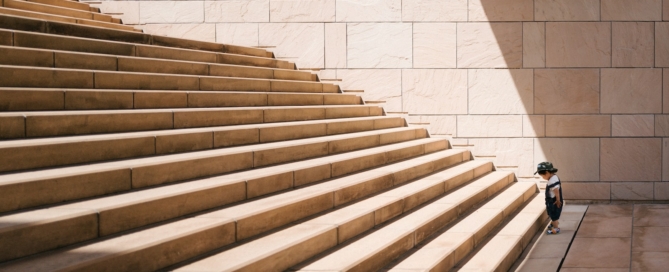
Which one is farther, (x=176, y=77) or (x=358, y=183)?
(x=176, y=77)

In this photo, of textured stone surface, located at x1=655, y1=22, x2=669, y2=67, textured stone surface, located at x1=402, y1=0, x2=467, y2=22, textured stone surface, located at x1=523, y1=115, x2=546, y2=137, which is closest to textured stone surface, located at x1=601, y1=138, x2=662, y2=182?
textured stone surface, located at x1=523, y1=115, x2=546, y2=137

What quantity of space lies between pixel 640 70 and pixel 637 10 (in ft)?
3.82

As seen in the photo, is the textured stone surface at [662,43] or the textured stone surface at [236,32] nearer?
the textured stone surface at [662,43]

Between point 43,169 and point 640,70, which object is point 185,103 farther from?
point 640,70

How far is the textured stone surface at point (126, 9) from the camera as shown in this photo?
1379 cm

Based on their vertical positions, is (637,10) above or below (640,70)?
above

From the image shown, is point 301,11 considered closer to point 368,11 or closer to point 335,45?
point 335,45

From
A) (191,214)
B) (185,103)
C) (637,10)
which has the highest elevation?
(637,10)

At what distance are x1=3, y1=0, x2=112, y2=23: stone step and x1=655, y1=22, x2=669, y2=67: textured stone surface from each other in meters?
10.5

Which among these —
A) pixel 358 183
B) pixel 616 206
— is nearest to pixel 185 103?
pixel 358 183

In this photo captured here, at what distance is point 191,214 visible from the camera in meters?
5.39

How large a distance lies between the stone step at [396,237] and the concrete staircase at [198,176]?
0.9 inches

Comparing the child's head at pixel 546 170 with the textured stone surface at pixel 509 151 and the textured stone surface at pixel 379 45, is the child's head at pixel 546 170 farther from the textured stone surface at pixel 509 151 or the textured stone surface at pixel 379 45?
the textured stone surface at pixel 379 45

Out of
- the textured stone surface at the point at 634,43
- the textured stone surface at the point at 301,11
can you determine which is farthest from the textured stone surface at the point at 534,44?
the textured stone surface at the point at 301,11
